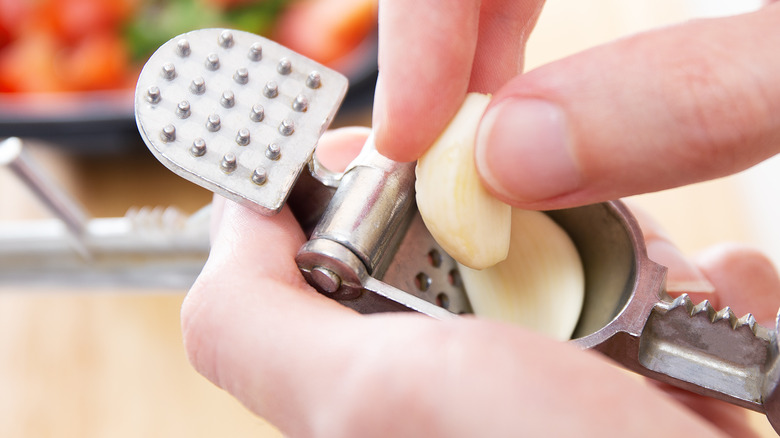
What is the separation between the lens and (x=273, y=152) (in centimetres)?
34

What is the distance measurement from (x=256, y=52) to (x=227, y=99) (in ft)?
0.12

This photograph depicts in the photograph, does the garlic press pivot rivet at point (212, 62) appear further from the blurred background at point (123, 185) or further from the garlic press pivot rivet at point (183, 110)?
the blurred background at point (123, 185)

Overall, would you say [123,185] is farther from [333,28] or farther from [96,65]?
[333,28]

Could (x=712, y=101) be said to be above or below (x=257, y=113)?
above

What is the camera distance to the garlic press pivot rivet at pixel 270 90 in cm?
36

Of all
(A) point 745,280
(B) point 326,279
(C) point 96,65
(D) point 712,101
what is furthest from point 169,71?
(C) point 96,65

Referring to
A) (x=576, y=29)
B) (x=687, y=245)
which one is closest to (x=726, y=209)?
(x=687, y=245)

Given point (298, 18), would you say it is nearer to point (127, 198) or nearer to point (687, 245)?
point (127, 198)

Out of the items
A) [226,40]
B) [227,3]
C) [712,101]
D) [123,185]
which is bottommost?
[123,185]

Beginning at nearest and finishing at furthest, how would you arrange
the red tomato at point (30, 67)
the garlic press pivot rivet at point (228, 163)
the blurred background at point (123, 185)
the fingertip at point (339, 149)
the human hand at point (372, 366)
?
the human hand at point (372, 366)
the garlic press pivot rivet at point (228, 163)
the fingertip at point (339, 149)
the blurred background at point (123, 185)
the red tomato at point (30, 67)

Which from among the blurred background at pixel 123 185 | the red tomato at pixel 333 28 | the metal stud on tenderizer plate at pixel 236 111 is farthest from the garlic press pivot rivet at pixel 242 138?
the red tomato at pixel 333 28

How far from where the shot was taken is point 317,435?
278 mm

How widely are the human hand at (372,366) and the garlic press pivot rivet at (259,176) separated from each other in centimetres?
2

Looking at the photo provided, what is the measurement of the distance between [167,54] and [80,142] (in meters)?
0.41
